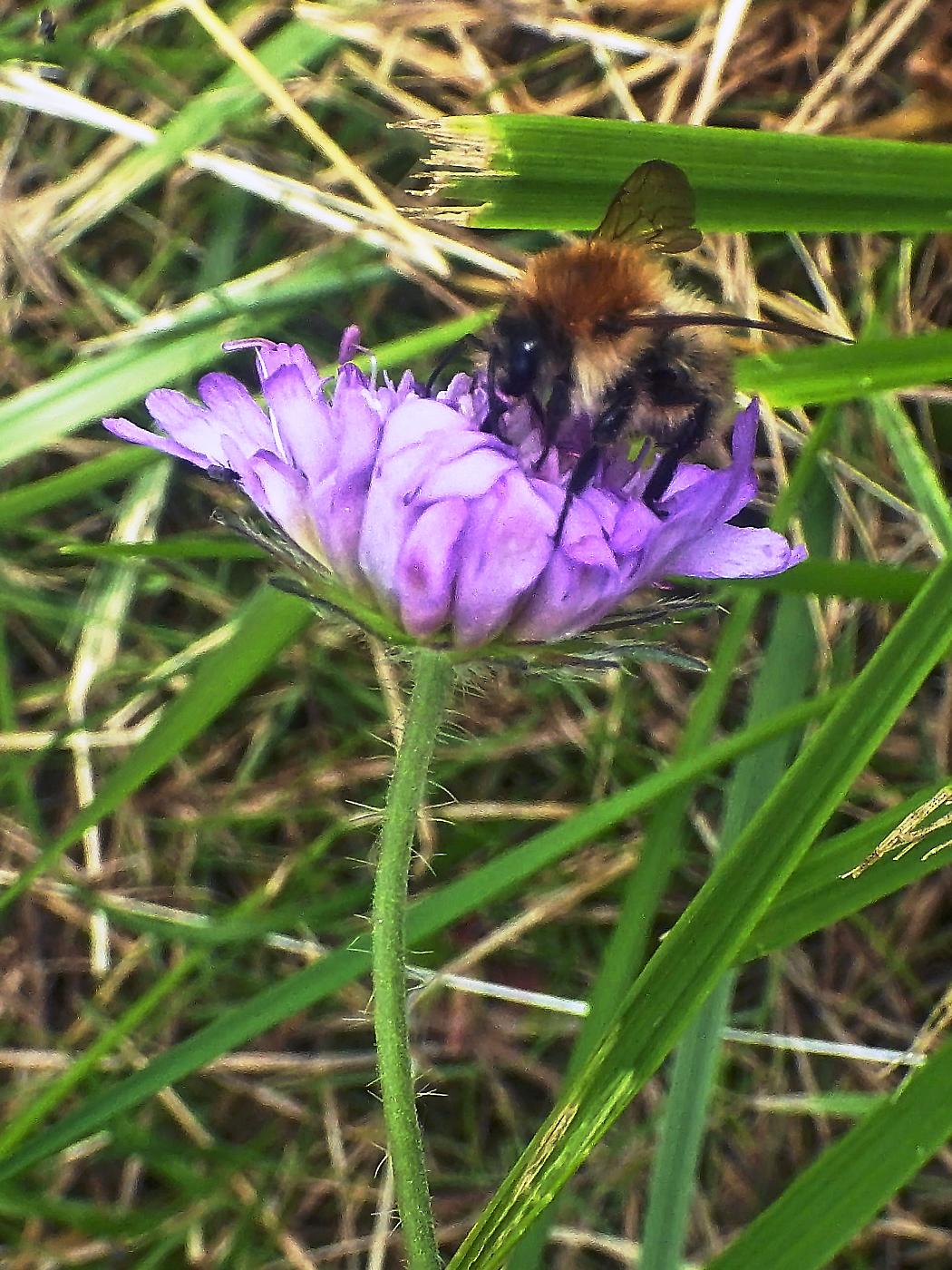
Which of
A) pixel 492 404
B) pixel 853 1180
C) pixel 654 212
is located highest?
pixel 654 212

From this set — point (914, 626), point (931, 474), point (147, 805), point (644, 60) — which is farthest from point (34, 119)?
point (914, 626)

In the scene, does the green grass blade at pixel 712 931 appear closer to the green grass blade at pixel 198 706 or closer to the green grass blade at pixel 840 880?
the green grass blade at pixel 840 880

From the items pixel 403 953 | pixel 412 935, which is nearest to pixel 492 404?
pixel 403 953

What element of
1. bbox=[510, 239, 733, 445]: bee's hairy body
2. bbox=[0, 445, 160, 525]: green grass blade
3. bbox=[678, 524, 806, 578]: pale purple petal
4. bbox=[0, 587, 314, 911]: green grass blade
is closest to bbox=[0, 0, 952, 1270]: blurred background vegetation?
bbox=[0, 445, 160, 525]: green grass blade

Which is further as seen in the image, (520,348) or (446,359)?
(446,359)

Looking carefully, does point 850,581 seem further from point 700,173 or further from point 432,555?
point 432,555

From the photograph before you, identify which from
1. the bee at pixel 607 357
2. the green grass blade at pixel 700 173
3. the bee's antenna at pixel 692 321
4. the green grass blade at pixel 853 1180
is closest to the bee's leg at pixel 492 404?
the bee at pixel 607 357
